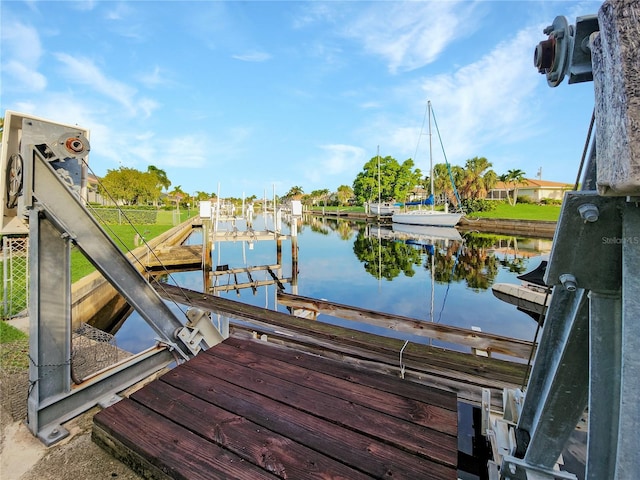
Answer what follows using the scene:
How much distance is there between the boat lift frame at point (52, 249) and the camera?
207cm

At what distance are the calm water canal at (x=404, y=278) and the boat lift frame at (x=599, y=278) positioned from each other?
5.26m

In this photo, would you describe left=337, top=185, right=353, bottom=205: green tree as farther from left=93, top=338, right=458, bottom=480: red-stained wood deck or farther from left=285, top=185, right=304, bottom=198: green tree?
left=93, top=338, right=458, bottom=480: red-stained wood deck

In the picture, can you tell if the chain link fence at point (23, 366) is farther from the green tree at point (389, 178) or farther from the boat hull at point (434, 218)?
the green tree at point (389, 178)

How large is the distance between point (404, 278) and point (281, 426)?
1616cm

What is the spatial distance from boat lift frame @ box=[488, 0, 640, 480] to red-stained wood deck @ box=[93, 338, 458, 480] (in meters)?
0.49

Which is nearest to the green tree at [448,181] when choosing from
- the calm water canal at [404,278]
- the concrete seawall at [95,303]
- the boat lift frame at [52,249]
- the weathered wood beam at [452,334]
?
the calm water canal at [404,278]

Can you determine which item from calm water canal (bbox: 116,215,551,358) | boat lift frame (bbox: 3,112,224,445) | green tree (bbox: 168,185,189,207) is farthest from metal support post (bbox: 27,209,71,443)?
green tree (bbox: 168,185,189,207)

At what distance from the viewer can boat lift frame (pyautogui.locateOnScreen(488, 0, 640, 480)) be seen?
730 millimetres

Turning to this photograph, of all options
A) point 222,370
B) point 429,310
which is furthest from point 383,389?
point 429,310

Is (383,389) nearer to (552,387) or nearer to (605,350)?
(552,387)

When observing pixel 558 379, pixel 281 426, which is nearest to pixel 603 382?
pixel 558 379

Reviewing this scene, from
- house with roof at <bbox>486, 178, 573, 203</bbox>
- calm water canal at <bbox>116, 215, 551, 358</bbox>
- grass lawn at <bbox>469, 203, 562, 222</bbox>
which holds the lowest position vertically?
calm water canal at <bbox>116, 215, 551, 358</bbox>

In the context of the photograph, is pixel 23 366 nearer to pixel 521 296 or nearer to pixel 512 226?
pixel 521 296

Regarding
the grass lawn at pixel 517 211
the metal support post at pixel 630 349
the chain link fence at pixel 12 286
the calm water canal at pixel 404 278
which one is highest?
the grass lawn at pixel 517 211
